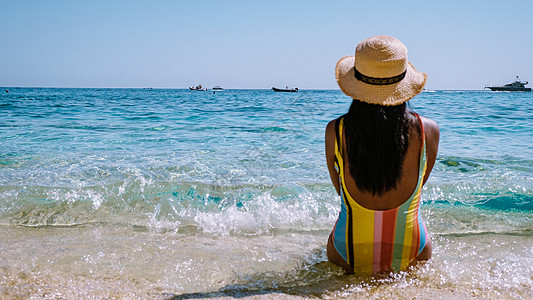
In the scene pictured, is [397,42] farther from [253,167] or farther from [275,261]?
[253,167]

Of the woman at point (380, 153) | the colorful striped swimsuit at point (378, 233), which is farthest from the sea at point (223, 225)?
the woman at point (380, 153)

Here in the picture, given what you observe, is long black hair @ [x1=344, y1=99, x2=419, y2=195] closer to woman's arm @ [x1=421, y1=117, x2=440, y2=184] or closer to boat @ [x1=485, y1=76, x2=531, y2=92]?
woman's arm @ [x1=421, y1=117, x2=440, y2=184]

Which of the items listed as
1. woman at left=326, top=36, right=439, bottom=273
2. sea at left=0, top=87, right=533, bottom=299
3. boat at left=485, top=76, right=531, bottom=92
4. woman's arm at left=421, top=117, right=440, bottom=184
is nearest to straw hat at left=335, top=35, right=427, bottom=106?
woman at left=326, top=36, right=439, bottom=273

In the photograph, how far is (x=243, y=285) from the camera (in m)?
2.41

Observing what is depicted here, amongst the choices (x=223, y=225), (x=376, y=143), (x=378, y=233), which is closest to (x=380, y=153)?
(x=376, y=143)

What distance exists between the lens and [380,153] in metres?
1.96

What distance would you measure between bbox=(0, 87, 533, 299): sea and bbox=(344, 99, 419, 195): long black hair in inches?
27.0

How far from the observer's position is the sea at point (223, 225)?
2.34m

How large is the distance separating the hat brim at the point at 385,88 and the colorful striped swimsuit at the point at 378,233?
0.60ft

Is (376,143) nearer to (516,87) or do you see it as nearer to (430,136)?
(430,136)

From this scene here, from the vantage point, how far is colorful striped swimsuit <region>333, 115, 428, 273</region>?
211cm

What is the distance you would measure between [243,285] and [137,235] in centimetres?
135

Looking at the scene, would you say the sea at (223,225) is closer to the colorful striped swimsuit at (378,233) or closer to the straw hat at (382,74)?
the colorful striped swimsuit at (378,233)

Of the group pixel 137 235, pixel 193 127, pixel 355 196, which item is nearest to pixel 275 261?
pixel 355 196
